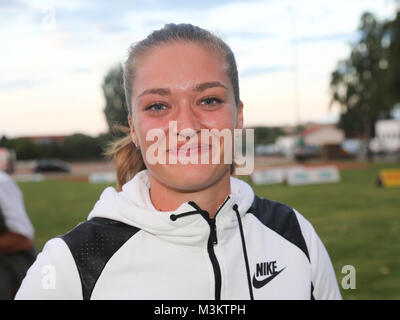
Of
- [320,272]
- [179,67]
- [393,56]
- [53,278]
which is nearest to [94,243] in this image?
[53,278]

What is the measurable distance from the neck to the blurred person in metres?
1.30

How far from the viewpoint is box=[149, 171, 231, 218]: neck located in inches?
57.1

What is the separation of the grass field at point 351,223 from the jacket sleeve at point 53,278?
3.73 m

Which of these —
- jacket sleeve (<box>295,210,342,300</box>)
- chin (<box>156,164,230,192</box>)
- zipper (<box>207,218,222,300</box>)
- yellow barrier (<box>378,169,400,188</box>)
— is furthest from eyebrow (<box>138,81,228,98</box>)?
yellow barrier (<box>378,169,400,188</box>)

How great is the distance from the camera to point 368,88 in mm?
27484

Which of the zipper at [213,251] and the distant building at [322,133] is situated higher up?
the distant building at [322,133]

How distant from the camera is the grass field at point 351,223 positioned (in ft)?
16.4

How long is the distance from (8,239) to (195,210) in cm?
157

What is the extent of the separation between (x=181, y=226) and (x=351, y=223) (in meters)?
7.50

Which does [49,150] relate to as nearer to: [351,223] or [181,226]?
[351,223]

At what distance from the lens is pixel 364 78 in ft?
91.6

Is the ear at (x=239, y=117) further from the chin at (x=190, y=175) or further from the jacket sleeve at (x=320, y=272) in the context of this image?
the jacket sleeve at (x=320, y=272)

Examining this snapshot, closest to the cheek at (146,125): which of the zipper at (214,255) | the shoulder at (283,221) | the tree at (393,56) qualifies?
the zipper at (214,255)

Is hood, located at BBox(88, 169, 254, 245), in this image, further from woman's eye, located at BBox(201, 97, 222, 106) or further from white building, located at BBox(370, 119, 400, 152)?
white building, located at BBox(370, 119, 400, 152)
